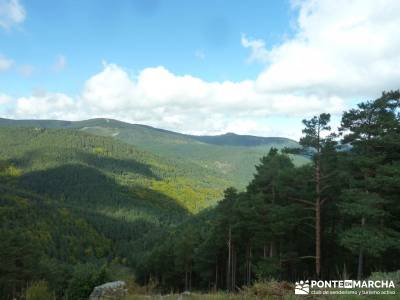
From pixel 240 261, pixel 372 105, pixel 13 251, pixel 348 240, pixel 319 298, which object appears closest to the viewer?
→ pixel 319 298

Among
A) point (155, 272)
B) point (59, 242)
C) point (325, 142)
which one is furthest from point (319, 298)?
point (59, 242)

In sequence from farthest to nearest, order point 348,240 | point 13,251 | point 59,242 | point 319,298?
point 59,242 → point 13,251 → point 348,240 → point 319,298

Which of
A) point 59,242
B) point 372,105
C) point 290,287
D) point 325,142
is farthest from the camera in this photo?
point 59,242

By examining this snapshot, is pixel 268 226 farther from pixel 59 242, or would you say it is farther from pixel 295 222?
pixel 59 242

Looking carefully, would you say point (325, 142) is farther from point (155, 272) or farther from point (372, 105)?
point (155, 272)

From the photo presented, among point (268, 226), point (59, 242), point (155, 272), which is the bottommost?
point (59, 242)

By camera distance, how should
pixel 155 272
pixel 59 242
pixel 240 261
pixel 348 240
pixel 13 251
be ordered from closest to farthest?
pixel 348 240 → pixel 240 261 → pixel 13 251 → pixel 155 272 → pixel 59 242

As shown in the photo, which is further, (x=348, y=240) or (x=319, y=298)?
(x=348, y=240)

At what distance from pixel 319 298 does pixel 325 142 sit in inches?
607

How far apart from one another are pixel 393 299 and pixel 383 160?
14083mm

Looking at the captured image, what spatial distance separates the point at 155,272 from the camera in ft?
190

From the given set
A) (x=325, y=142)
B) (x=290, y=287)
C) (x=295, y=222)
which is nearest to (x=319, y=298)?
(x=290, y=287)

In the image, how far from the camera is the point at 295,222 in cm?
2486

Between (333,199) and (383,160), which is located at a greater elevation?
(383,160)
